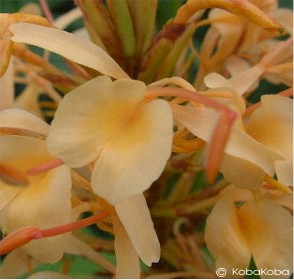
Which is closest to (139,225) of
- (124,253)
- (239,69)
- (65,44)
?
(124,253)

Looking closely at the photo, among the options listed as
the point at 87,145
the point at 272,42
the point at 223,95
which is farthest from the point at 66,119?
the point at 272,42

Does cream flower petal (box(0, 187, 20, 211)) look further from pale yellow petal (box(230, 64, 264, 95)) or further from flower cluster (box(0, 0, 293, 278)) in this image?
pale yellow petal (box(230, 64, 264, 95))

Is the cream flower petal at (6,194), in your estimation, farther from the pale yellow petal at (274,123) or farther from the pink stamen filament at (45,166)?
the pale yellow petal at (274,123)

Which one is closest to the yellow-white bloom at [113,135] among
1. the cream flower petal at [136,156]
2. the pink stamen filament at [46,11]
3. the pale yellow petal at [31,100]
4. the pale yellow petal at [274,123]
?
the cream flower petal at [136,156]

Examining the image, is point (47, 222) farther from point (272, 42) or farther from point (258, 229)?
point (272, 42)

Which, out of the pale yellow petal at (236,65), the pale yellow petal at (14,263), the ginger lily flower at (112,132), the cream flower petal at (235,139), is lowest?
the pale yellow petal at (14,263)

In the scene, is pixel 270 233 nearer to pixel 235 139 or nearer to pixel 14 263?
pixel 235 139
